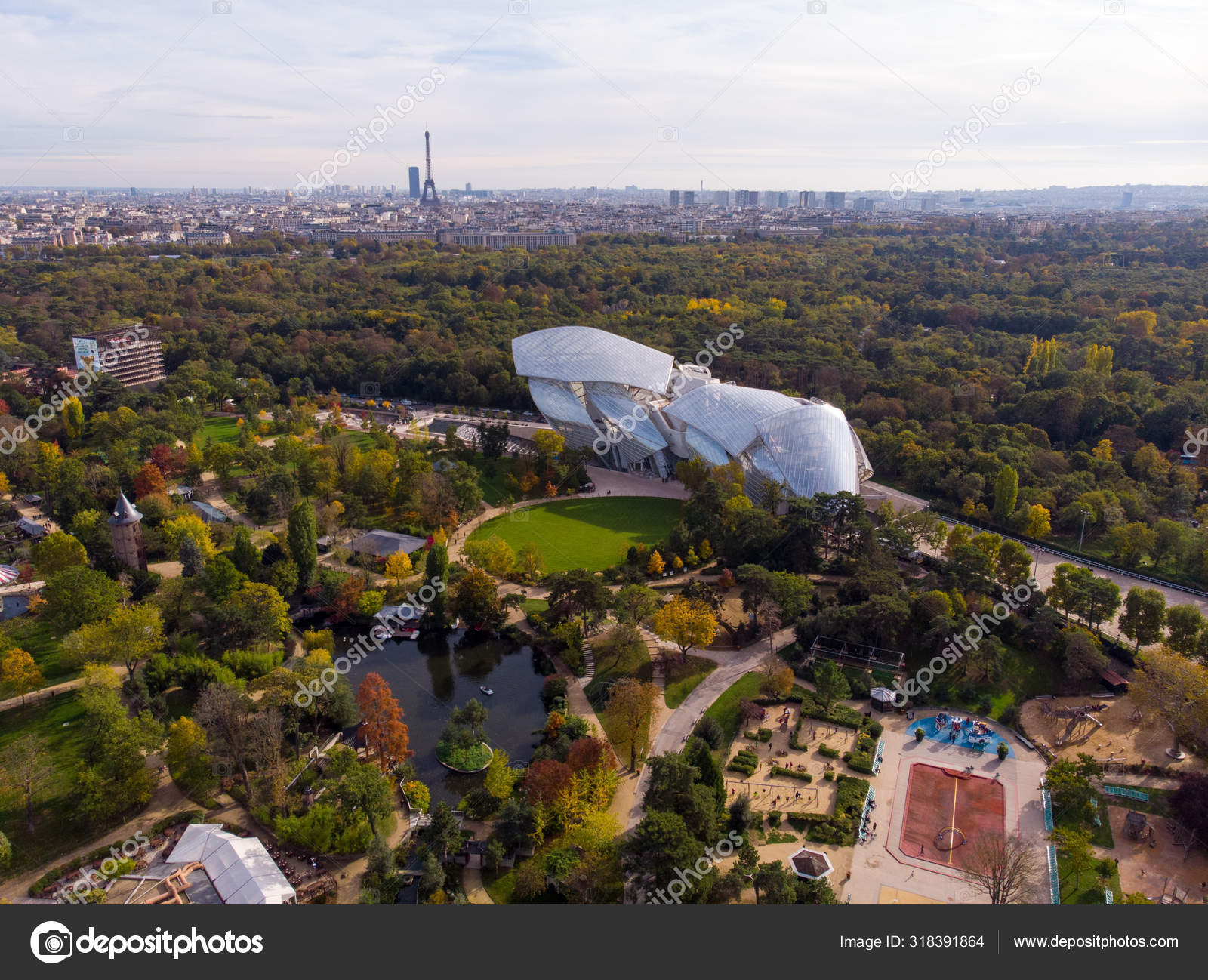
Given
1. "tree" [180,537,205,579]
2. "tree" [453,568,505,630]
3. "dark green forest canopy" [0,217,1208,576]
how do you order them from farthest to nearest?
"dark green forest canopy" [0,217,1208,576]
"tree" [180,537,205,579]
"tree" [453,568,505,630]

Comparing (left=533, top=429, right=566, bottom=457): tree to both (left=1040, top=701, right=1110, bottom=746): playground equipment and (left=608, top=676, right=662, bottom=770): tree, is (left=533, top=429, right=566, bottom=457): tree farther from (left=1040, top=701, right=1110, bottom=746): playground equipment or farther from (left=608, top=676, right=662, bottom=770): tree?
(left=1040, top=701, right=1110, bottom=746): playground equipment

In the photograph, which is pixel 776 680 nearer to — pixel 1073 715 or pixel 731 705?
pixel 731 705

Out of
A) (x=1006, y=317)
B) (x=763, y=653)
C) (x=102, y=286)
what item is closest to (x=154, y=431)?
(x=763, y=653)

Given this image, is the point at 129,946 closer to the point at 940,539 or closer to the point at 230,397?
the point at 940,539

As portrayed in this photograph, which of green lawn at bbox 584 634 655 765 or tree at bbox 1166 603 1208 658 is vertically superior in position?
tree at bbox 1166 603 1208 658

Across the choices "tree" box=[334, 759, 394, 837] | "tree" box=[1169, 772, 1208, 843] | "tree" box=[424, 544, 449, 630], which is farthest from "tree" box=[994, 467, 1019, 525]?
"tree" box=[334, 759, 394, 837]

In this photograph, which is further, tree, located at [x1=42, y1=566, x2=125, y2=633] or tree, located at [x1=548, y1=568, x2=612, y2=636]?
tree, located at [x1=548, y1=568, x2=612, y2=636]

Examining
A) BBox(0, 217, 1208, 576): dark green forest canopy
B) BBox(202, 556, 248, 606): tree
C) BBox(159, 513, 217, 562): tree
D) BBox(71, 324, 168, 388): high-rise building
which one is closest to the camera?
BBox(202, 556, 248, 606): tree

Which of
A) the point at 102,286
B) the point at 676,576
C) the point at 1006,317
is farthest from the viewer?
the point at 102,286
